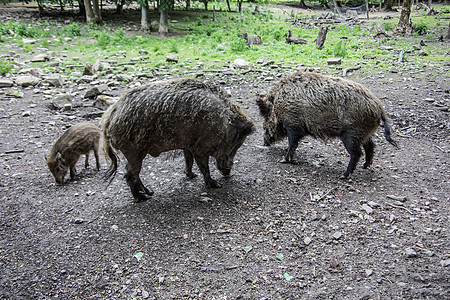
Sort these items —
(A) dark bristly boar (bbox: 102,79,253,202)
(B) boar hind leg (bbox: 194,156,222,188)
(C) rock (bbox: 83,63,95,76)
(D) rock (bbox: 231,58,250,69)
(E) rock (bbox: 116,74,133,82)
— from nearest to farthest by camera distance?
(A) dark bristly boar (bbox: 102,79,253,202) < (B) boar hind leg (bbox: 194,156,222,188) < (E) rock (bbox: 116,74,133,82) < (C) rock (bbox: 83,63,95,76) < (D) rock (bbox: 231,58,250,69)

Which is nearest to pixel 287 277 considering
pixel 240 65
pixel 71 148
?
pixel 71 148

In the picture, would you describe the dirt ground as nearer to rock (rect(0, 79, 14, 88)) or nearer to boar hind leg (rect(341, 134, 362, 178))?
boar hind leg (rect(341, 134, 362, 178))

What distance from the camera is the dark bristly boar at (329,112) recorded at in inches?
177

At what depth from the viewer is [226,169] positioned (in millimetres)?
4602

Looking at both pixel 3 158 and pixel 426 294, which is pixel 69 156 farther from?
pixel 426 294

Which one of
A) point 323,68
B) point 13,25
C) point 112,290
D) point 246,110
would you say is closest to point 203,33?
point 323,68

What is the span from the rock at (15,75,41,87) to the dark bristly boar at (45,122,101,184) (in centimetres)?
451

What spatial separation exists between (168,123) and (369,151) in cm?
304

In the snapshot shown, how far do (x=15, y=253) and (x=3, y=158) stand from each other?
257 centimetres

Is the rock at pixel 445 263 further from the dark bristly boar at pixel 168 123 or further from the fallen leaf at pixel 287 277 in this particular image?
the dark bristly boar at pixel 168 123

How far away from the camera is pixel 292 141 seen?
5.09 metres

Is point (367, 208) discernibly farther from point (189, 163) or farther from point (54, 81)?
point (54, 81)

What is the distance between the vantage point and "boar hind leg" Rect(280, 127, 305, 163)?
16.6ft

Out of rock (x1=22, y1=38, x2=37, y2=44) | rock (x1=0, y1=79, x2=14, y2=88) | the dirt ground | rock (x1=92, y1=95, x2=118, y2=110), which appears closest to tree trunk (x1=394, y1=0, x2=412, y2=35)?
Result: the dirt ground
